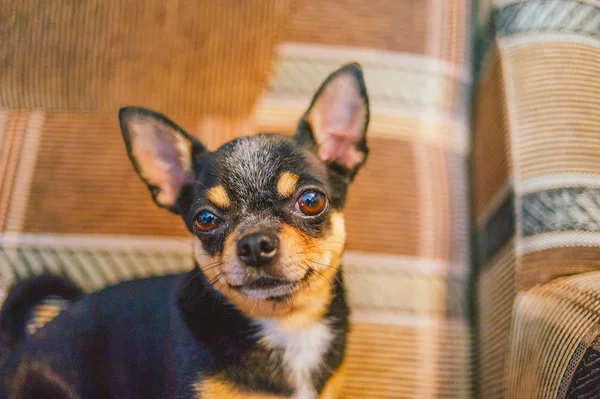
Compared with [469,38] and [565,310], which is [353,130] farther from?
[469,38]

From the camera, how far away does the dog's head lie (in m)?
1.05

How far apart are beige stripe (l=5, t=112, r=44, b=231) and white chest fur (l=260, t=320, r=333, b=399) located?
36.5 inches

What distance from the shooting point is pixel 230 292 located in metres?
1.12

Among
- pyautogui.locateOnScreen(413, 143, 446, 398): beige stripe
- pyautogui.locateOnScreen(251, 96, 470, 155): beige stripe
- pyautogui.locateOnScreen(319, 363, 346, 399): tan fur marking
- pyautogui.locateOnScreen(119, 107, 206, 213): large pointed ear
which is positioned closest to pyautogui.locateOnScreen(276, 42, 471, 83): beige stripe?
pyautogui.locateOnScreen(251, 96, 470, 155): beige stripe

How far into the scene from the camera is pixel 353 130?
1.23 m

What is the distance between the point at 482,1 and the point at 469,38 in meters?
0.14

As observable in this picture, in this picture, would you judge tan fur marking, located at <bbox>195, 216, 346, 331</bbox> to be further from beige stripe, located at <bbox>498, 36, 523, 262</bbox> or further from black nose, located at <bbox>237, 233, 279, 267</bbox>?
beige stripe, located at <bbox>498, 36, 523, 262</bbox>

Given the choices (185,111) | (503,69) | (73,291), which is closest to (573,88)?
(503,69)

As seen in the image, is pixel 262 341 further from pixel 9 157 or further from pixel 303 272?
pixel 9 157

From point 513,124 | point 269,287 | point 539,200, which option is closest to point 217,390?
point 269,287

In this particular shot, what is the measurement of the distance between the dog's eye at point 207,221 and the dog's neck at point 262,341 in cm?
13

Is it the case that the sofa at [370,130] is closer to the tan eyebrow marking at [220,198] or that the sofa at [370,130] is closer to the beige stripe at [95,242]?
the beige stripe at [95,242]

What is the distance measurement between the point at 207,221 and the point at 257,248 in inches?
7.9

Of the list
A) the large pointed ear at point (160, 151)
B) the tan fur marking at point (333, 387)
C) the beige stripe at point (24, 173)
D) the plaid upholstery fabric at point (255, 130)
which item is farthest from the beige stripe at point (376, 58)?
the tan fur marking at point (333, 387)
